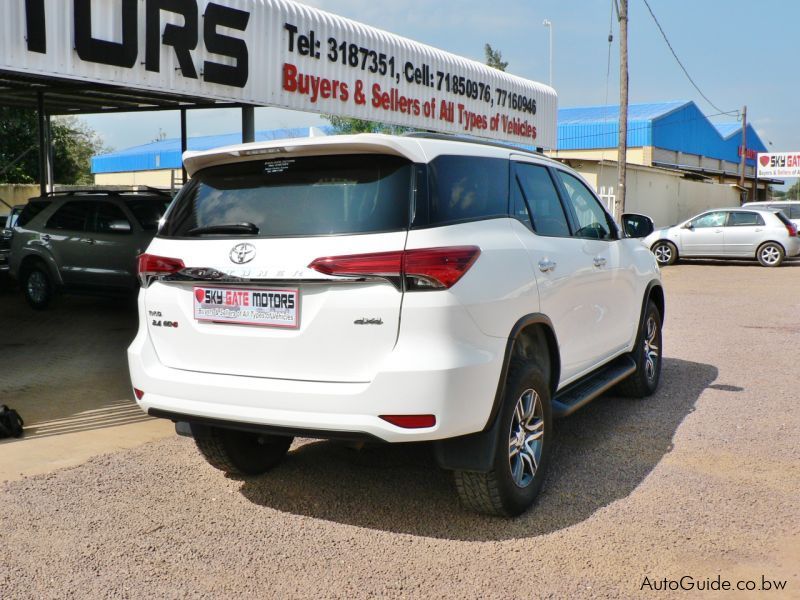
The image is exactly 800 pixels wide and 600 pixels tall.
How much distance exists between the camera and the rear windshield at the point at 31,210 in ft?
40.9

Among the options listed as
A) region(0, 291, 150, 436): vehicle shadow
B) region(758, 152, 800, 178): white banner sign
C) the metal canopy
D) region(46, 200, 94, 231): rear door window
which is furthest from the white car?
region(758, 152, 800, 178): white banner sign

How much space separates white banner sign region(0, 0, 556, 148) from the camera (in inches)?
303

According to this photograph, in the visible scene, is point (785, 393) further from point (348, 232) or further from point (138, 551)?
point (138, 551)

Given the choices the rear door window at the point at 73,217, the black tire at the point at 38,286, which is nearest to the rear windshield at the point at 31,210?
the rear door window at the point at 73,217

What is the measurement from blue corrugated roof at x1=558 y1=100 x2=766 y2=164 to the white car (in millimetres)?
39332

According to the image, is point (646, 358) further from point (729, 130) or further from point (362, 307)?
point (729, 130)

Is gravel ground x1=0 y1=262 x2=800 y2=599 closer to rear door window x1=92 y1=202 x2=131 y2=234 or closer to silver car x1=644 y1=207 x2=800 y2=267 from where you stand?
rear door window x1=92 y1=202 x2=131 y2=234

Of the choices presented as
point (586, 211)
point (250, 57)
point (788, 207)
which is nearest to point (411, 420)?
point (586, 211)

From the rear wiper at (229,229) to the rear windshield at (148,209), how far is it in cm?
774

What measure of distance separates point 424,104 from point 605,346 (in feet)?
27.0

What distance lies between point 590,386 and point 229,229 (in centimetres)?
259

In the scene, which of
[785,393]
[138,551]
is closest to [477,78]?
[785,393]

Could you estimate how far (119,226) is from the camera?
1138 cm

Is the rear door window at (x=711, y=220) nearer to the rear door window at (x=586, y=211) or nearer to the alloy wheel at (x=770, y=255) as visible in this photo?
the alloy wheel at (x=770, y=255)
